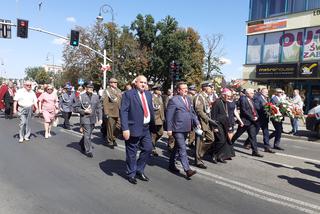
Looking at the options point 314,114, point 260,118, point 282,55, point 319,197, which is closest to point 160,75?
point 282,55

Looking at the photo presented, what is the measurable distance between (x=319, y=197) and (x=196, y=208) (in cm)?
223

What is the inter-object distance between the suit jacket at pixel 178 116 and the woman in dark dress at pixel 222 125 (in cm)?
144

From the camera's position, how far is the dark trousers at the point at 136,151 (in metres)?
6.46

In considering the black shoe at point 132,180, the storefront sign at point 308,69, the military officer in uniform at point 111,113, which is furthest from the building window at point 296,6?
the black shoe at point 132,180

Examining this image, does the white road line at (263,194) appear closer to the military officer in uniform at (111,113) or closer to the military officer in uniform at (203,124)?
the military officer in uniform at (203,124)

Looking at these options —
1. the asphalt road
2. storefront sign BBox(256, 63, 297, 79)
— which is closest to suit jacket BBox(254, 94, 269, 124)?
the asphalt road

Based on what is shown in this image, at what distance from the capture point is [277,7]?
3266cm

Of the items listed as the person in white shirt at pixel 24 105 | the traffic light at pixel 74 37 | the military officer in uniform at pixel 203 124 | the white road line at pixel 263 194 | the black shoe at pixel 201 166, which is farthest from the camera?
the traffic light at pixel 74 37

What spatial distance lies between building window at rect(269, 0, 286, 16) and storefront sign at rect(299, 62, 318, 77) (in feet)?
18.1

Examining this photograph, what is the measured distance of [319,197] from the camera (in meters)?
6.14

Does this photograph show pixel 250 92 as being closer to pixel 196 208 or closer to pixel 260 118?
pixel 260 118

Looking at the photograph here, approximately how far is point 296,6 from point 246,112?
24570 mm

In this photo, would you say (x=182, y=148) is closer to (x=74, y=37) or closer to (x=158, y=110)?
(x=158, y=110)

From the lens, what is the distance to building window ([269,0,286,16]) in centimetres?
3219
